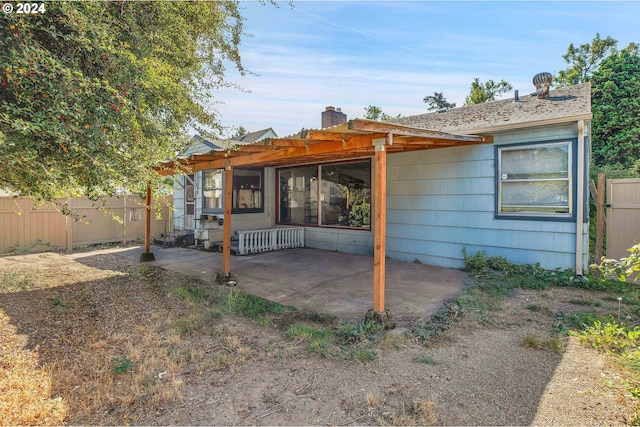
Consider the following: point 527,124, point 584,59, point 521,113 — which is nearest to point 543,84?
point 521,113

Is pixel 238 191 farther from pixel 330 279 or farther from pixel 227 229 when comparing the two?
pixel 330 279

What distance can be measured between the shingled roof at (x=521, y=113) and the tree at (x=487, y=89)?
14429mm

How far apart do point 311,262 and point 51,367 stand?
4.99 metres

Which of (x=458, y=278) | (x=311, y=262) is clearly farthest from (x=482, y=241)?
(x=311, y=262)

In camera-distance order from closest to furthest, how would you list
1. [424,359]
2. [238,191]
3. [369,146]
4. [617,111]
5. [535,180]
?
[424,359]
[369,146]
[535,180]
[238,191]
[617,111]

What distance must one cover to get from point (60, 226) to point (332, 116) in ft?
26.7

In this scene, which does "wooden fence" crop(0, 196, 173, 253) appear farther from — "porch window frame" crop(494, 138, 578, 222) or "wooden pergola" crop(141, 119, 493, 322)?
"porch window frame" crop(494, 138, 578, 222)

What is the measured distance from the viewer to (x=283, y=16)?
6555 mm

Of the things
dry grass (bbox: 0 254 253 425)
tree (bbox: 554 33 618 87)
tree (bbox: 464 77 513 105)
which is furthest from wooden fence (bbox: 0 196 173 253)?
tree (bbox: 554 33 618 87)

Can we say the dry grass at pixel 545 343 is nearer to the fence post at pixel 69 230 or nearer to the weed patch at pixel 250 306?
the weed patch at pixel 250 306

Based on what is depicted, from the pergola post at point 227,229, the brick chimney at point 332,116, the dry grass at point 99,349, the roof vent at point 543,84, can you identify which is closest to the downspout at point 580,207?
the roof vent at point 543,84

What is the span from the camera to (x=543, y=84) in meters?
6.70

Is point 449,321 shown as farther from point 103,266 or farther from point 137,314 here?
point 103,266

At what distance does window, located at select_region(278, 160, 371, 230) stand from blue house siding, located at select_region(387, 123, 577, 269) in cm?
84
